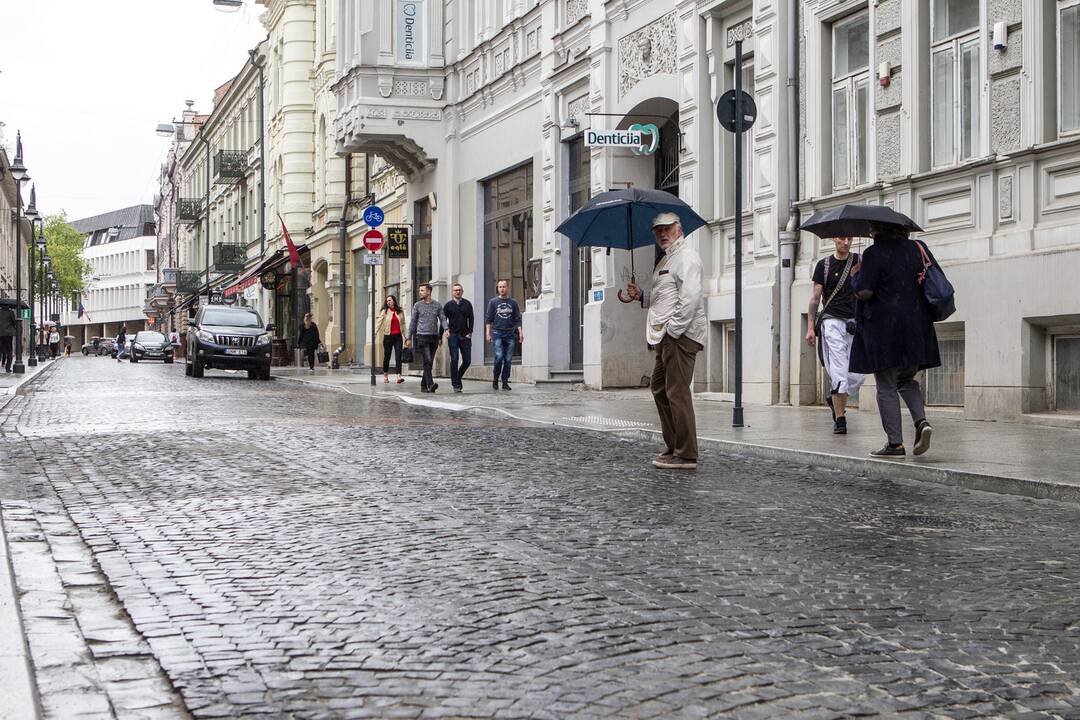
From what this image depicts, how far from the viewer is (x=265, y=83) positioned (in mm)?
54219

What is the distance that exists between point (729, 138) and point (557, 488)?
11.3m

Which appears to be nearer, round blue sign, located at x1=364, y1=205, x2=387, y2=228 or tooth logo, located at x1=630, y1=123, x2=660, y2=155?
tooth logo, located at x1=630, y1=123, x2=660, y2=155

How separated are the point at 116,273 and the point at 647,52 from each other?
137150 mm

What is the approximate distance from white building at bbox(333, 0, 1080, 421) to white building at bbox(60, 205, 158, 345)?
118756 mm

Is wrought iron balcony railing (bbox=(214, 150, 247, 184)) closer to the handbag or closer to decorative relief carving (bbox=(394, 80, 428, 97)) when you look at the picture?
decorative relief carving (bbox=(394, 80, 428, 97))

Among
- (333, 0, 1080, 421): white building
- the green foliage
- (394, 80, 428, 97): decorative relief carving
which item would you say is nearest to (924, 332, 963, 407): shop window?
(333, 0, 1080, 421): white building

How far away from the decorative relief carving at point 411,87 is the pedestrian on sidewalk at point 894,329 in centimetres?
2111

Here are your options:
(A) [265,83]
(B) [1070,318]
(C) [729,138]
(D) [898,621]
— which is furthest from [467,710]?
(A) [265,83]

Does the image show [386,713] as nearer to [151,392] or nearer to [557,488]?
[557,488]

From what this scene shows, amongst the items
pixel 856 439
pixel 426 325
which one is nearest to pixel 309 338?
pixel 426 325

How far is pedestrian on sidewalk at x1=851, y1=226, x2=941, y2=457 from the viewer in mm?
10094

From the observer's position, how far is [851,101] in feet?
53.7

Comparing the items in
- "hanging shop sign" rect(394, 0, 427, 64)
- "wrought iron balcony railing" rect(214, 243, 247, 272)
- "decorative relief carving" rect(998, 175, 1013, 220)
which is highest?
"hanging shop sign" rect(394, 0, 427, 64)

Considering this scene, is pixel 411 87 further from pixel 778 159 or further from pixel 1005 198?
pixel 1005 198
